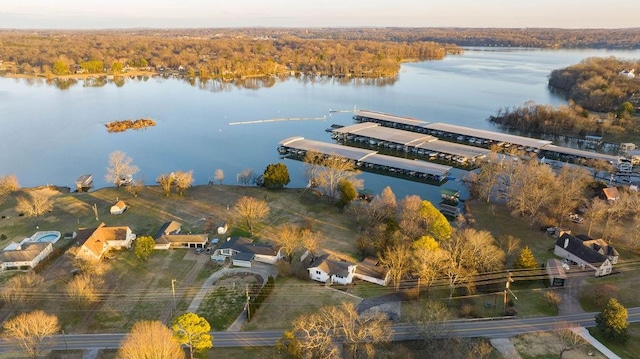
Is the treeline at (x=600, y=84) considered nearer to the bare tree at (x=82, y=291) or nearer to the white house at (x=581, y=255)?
the white house at (x=581, y=255)

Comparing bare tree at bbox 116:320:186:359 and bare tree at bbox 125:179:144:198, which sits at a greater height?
bare tree at bbox 116:320:186:359

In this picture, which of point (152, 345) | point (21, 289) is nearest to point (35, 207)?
point (21, 289)

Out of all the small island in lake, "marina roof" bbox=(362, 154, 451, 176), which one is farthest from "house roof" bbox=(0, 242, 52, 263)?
the small island in lake

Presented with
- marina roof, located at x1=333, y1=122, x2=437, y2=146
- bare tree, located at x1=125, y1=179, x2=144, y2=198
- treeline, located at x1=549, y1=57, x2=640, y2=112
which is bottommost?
bare tree, located at x1=125, y1=179, x2=144, y2=198

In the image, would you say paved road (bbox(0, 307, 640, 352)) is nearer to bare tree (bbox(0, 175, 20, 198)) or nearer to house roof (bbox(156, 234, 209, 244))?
house roof (bbox(156, 234, 209, 244))

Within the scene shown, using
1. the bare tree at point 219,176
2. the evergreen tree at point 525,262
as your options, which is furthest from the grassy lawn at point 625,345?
the bare tree at point 219,176

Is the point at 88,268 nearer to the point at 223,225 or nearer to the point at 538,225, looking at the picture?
the point at 223,225

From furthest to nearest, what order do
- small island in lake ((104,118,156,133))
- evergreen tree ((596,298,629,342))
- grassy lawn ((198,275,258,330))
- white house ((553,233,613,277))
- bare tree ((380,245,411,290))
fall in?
small island in lake ((104,118,156,133)) → white house ((553,233,613,277)) → bare tree ((380,245,411,290)) → grassy lawn ((198,275,258,330)) → evergreen tree ((596,298,629,342))
